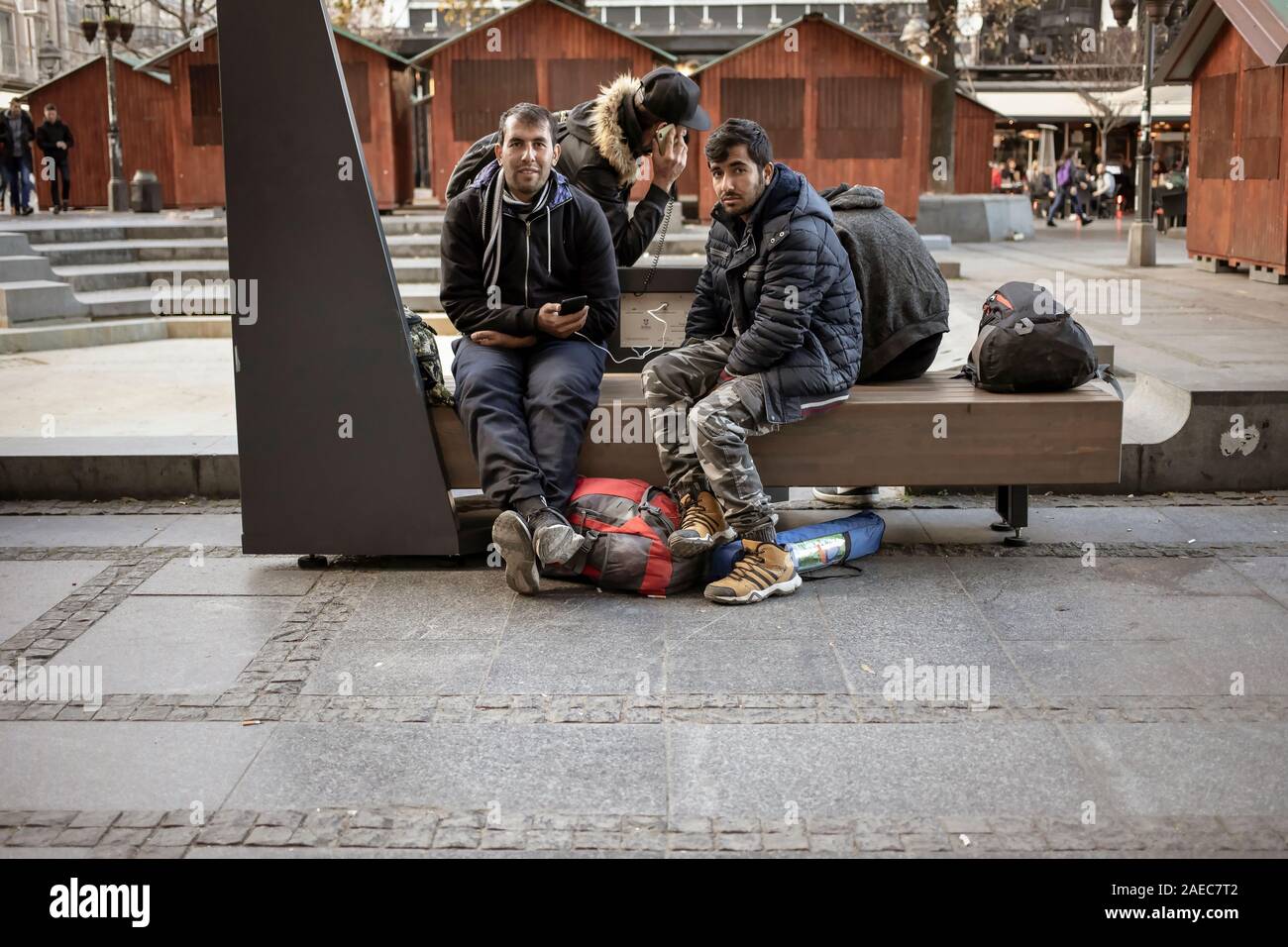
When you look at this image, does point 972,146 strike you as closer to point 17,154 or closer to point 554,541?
point 17,154

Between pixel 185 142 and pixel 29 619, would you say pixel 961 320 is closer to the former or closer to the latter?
pixel 29 619

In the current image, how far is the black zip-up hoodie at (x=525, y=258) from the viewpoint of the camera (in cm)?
536

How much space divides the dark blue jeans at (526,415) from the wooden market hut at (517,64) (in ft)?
43.8

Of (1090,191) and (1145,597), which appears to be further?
(1090,191)

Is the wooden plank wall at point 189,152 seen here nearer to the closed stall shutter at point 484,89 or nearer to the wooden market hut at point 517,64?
the wooden market hut at point 517,64

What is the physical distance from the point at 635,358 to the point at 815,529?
167 centimetres

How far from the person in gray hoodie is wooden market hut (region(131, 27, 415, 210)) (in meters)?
14.2

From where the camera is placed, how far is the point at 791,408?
5.15 meters

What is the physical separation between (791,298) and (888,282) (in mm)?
688

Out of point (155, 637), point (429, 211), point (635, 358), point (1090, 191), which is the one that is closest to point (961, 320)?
point (635, 358)

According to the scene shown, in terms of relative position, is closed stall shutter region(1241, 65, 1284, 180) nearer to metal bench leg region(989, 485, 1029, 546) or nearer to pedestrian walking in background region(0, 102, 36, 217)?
metal bench leg region(989, 485, 1029, 546)

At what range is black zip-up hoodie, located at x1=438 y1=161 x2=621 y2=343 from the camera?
5355mm

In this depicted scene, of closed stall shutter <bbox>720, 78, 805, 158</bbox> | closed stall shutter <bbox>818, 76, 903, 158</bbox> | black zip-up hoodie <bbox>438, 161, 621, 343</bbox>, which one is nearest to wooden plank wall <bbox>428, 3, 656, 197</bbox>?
closed stall shutter <bbox>720, 78, 805, 158</bbox>

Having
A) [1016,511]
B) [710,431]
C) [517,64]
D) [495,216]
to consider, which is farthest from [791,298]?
[517,64]
